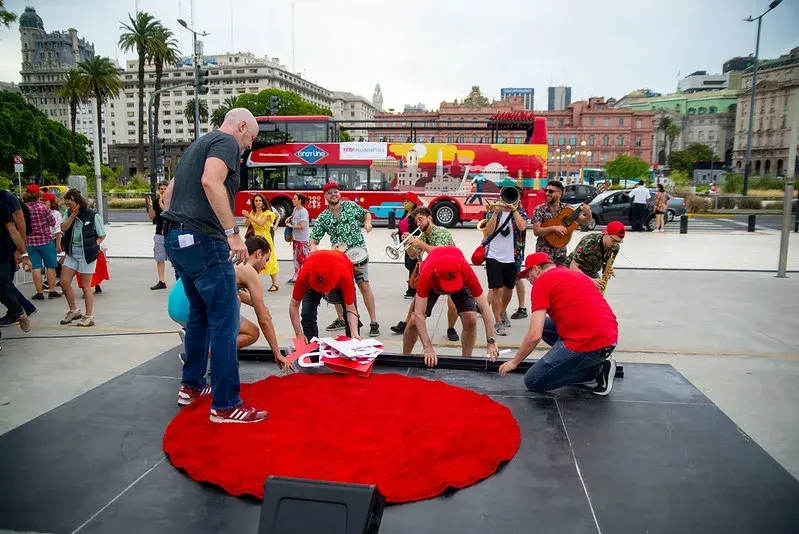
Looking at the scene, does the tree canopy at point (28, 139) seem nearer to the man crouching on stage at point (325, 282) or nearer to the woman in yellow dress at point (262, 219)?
the woman in yellow dress at point (262, 219)

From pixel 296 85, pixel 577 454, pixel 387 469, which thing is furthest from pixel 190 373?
pixel 296 85

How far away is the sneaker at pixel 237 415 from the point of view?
3643 millimetres

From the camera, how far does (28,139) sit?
1879 inches

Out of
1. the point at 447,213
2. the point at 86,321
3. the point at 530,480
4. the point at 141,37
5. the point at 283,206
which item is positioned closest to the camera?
the point at 530,480

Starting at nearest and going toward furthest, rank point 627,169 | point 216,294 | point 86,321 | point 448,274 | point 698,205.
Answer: point 216,294 < point 448,274 < point 86,321 < point 698,205 < point 627,169

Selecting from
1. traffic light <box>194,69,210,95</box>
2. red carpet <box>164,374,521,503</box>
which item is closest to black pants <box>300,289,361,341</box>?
red carpet <box>164,374,521,503</box>

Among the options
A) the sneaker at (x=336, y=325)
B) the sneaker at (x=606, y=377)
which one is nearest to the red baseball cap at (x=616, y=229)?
the sneaker at (x=606, y=377)

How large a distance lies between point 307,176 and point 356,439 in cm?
2039

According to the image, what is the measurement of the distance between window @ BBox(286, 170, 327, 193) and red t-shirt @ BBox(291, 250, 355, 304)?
1830cm

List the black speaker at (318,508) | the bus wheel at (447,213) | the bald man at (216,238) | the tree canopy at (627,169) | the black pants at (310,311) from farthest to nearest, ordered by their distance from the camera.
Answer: the tree canopy at (627,169), the bus wheel at (447,213), the black pants at (310,311), the bald man at (216,238), the black speaker at (318,508)

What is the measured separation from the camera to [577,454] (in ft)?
10.9

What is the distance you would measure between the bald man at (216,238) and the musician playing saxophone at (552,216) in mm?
4439

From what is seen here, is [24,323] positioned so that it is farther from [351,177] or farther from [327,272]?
[351,177]

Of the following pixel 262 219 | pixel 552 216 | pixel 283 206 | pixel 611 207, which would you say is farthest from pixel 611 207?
pixel 262 219
